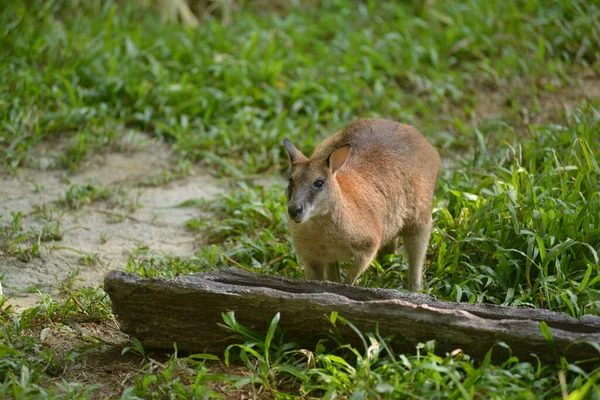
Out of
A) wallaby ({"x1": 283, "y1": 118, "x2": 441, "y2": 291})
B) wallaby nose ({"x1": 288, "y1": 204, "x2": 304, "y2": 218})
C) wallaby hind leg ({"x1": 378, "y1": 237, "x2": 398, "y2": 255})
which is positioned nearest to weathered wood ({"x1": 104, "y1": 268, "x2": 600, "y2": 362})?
wallaby nose ({"x1": 288, "y1": 204, "x2": 304, "y2": 218})

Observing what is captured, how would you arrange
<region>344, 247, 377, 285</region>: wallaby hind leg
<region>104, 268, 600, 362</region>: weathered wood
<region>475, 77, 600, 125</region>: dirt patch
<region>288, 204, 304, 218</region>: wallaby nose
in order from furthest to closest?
<region>475, 77, 600, 125</region>: dirt patch
<region>344, 247, 377, 285</region>: wallaby hind leg
<region>288, 204, 304, 218</region>: wallaby nose
<region>104, 268, 600, 362</region>: weathered wood

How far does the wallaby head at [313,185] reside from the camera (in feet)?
15.2

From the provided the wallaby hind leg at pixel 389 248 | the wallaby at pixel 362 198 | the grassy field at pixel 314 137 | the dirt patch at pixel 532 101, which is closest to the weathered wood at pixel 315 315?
the grassy field at pixel 314 137

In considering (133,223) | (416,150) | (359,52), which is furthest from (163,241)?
(359,52)

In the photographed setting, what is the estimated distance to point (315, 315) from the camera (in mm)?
4082

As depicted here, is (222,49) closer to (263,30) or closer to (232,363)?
(263,30)

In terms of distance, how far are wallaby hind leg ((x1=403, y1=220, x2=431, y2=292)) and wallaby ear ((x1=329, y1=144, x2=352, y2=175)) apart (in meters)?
0.76

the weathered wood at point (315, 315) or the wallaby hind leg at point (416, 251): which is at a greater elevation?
the weathered wood at point (315, 315)

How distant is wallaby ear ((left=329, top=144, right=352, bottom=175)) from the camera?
4839 mm

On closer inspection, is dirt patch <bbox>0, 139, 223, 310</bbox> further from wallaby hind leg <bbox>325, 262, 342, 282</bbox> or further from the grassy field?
wallaby hind leg <bbox>325, 262, 342, 282</bbox>

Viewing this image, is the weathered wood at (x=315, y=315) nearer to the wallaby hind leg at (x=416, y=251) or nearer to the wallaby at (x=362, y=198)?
the wallaby at (x=362, y=198)

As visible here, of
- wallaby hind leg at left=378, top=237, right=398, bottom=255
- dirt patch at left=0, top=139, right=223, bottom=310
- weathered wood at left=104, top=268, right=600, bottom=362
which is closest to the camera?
weathered wood at left=104, top=268, right=600, bottom=362

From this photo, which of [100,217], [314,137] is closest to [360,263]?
[100,217]

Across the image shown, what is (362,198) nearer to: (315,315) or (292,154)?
(292,154)
